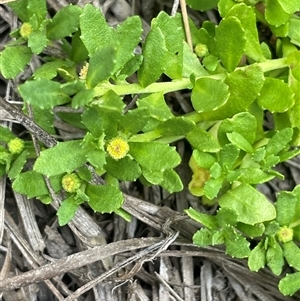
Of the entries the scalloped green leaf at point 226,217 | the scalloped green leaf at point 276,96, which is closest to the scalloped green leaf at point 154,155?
the scalloped green leaf at point 226,217

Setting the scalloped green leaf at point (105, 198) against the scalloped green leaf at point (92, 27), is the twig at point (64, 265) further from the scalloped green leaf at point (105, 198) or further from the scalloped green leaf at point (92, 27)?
the scalloped green leaf at point (92, 27)

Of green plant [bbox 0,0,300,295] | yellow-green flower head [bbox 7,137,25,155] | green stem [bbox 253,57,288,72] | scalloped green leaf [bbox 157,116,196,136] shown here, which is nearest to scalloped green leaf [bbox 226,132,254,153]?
green plant [bbox 0,0,300,295]

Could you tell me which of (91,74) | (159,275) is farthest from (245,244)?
(91,74)

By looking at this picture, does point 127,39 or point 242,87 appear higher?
Result: point 127,39

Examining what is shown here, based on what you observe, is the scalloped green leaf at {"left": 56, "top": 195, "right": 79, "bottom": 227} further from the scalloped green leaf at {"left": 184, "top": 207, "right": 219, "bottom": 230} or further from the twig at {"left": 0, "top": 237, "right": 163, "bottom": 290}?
the scalloped green leaf at {"left": 184, "top": 207, "right": 219, "bottom": 230}

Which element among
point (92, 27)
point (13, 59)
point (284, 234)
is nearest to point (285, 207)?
point (284, 234)

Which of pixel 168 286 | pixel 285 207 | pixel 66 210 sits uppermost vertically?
pixel 66 210

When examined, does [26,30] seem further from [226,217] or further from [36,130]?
[226,217]
